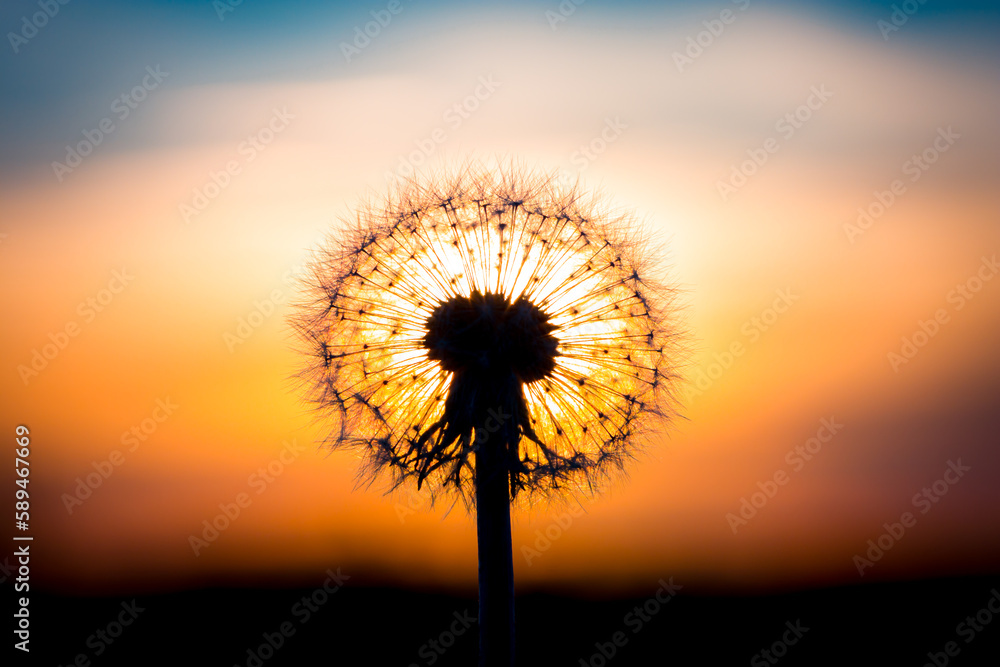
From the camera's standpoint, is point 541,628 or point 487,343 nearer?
point 487,343

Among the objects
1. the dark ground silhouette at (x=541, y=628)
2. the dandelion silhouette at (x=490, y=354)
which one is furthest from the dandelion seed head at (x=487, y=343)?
the dark ground silhouette at (x=541, y=628)

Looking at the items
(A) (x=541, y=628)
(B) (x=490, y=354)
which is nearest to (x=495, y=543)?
(B) (x=490, y=354)

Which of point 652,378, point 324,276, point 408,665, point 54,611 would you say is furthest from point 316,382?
point 54,611

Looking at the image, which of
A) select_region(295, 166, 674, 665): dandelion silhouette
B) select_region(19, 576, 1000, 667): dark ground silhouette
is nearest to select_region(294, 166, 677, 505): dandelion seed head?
select_region(295, 166, 674, 665): dandelion silhouette

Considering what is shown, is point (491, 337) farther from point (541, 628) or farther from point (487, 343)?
point (541, 628)

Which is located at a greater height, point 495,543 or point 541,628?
point 541,628

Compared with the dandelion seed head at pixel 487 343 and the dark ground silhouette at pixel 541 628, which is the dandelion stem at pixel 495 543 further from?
the dark ground silhouette at pixel 541 628

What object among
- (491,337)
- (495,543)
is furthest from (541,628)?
(491,337)

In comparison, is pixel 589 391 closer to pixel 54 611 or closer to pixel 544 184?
pixel 544 184
